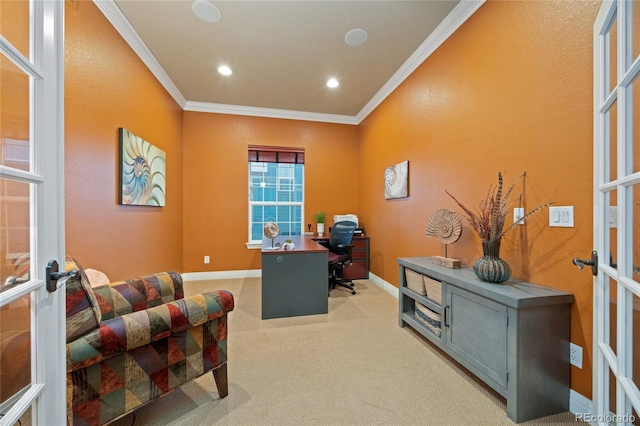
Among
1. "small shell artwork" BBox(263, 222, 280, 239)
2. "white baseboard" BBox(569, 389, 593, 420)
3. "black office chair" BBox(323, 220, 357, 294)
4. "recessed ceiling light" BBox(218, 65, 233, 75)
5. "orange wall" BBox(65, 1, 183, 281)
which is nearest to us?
"white baseboard" BBox(569, 389, 593, 420)

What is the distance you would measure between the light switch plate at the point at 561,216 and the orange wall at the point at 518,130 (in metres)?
0.03

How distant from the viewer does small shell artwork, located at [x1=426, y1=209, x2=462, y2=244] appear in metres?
2.11

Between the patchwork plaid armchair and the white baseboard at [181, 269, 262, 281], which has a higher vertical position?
the patchwork plaid armchair

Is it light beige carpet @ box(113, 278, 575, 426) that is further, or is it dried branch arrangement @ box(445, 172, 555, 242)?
dried branch arrangement @ box(445, 172, 555, 242)

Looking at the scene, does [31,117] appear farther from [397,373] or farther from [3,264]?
[397,373]

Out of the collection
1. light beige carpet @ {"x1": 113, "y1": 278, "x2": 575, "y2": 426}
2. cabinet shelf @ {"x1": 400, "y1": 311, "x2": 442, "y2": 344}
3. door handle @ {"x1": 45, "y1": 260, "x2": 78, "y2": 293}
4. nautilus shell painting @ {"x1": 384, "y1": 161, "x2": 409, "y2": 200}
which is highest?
nautilus shell painting @ {"x1": 384, "y1": 161, "x2": 409, "y2": 200}

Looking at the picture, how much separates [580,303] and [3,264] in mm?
2532

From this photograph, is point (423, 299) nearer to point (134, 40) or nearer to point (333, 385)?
point (333, 385)

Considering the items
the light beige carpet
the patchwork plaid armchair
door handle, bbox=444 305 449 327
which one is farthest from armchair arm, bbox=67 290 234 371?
door handle, bbox=444 305 449 327

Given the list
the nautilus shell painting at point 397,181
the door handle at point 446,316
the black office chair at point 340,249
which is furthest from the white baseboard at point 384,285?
the door handle at point 446,316

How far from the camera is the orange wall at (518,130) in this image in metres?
1.36

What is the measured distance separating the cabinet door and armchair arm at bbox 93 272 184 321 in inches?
79.5

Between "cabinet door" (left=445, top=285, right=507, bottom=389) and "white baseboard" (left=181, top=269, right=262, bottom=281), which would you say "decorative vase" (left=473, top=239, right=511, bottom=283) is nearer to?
"cabinet door" (left=445, top=285, right=507, bottom=389)

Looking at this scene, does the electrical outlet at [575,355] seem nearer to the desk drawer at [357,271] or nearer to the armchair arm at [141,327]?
the armchair arm at [141,327]
